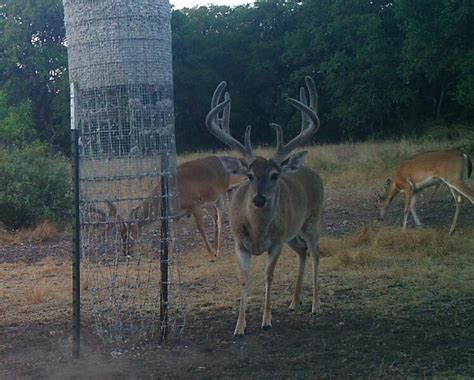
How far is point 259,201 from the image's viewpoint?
6605 millimetres

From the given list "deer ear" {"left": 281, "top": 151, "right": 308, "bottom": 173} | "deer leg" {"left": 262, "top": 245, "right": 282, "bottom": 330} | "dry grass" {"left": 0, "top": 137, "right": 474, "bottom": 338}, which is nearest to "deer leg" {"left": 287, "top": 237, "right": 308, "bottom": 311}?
"dry grass" {"left": 0, "top": 137, "right": 474, "bottom": 338}

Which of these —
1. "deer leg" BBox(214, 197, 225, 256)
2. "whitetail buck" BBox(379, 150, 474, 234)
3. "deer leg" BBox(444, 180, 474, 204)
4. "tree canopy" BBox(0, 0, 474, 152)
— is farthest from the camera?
"tree canopy" BBox(0, 0, 474, 152)

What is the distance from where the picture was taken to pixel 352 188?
1711 cm

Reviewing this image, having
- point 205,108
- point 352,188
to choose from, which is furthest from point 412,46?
point 205,108

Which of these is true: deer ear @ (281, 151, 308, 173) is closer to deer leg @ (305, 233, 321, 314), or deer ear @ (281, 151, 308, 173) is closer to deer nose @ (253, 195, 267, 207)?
deer nose @ (253, 195, 267, 207)

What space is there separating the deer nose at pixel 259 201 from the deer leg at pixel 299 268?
1.23m

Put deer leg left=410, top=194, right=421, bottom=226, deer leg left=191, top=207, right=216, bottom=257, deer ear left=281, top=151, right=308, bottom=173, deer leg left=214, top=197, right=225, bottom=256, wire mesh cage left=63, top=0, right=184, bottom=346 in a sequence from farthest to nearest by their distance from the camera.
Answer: deer leg left=410, top=194, right=421, bottom=226, deer leg left=214, top=197, right=225, bottom=256, deer leg left=191, top=207, right=216, bottom=257, deer ear left=281, top=151, right=308, bottom=173, wire mesh cage left=63, top=0, right=184, bottom=346

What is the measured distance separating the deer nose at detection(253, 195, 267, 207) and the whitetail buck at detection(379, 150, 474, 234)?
20.2ft

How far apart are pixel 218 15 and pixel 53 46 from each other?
10879mm

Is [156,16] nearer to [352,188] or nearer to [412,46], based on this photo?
[352,188]

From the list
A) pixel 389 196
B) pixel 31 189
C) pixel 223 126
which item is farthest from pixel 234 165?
pixel 31 189

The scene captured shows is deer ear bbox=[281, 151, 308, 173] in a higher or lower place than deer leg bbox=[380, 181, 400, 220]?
higher

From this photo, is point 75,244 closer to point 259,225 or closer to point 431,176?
point 259,225

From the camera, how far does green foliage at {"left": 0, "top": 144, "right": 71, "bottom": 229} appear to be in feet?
44.9
